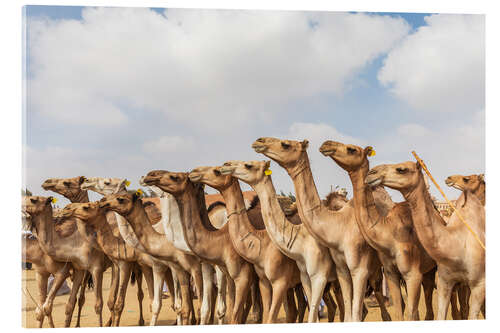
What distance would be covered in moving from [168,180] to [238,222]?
1.18m

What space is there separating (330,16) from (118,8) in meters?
3.01

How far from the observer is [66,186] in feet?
34.3

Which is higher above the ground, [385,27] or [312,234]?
[385,27]

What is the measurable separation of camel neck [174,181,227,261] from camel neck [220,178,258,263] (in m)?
0.41

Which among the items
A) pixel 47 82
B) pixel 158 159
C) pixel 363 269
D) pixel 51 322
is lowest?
pixel 51 322

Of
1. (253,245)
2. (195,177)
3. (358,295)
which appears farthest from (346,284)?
(195,177)

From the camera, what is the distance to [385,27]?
929 cm

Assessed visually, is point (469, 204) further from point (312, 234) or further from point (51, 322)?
point (51, 322)

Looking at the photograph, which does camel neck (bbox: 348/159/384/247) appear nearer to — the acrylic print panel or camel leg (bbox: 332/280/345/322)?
the acrylic print panel

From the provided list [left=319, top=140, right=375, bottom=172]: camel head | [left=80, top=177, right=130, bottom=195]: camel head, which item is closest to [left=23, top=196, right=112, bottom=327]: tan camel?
[left=80, top=177, right=130, bottom=195]: camel head

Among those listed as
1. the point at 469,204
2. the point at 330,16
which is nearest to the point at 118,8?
the point at 330,16

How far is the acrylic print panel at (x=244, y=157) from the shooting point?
8422mm

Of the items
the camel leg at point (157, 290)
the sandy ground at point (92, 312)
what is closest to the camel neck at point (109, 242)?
the camel leg at point (157, 290)

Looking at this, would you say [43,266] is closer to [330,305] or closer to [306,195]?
[330,305]
